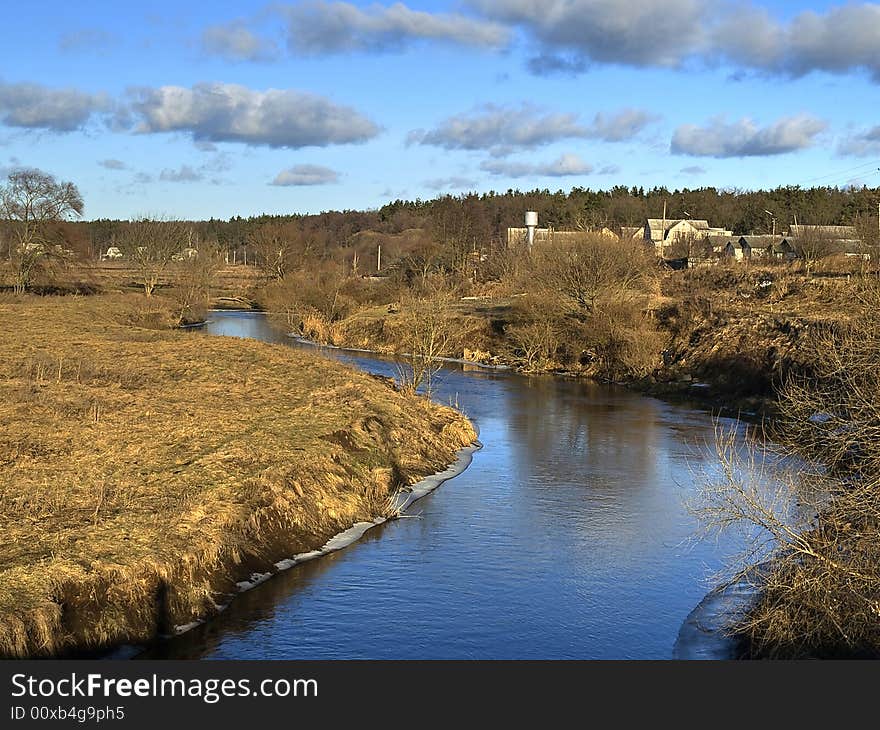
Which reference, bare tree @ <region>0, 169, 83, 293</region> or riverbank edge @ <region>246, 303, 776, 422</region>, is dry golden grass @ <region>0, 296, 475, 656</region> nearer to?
riverbank edge @ <region>246, 303, 776, 422</region>

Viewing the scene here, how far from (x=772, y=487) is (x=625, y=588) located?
166 inches

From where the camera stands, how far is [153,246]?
8769 cm

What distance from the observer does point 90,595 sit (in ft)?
42.6

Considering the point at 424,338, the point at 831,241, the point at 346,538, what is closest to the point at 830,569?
the point at 346,538

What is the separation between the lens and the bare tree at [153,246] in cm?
8269

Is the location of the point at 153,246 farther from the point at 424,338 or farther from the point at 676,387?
the point at 676,387

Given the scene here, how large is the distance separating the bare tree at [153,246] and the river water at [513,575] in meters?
54.4

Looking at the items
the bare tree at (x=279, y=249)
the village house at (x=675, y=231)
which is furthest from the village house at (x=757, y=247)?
the bare tree at (x=279, y=249)

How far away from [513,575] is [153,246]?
77.3 m

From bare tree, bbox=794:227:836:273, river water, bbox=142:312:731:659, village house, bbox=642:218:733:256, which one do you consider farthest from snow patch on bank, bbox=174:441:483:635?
village house, bbox=642:218:733:256

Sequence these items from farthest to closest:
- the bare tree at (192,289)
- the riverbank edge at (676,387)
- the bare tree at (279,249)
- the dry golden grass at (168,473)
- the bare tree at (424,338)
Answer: the bare tree at (279,249) → the bare tree at (192,289) → the bare tree at (424,338) → the riverbank edge at (676,387) → the dry golden grass at (168,473)

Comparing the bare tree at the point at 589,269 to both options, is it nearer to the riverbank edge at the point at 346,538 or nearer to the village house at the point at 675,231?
Answer: the riverbank edge at the point at 346,538
